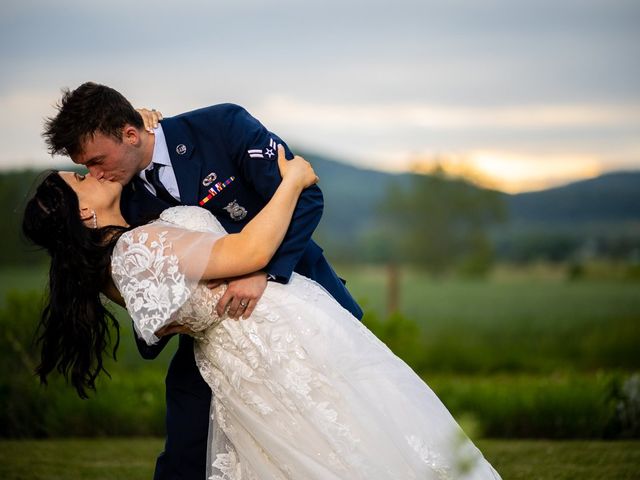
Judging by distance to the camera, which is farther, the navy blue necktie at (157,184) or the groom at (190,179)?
the navy blue necktie at (157,184)

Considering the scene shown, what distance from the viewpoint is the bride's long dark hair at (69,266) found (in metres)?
3.45

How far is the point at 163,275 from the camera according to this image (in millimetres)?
3307

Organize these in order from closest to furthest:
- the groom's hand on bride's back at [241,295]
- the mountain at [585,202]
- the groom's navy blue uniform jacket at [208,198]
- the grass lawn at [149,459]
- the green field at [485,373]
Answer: the groom's hand on bride's back at [241,295], the groom's navy blue uniform jacket at [208,198], the grass lawn at [149,459], the green field at [485,373], the mountain at [585,202]

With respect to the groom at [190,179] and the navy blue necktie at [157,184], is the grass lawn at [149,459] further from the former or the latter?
the navy blue necktie at [157,184]

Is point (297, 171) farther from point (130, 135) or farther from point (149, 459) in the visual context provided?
point (149, 459)

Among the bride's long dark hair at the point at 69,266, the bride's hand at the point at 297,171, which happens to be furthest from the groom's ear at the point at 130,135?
the bride's hand at the point at 297,171

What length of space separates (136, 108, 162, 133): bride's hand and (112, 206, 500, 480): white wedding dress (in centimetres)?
48

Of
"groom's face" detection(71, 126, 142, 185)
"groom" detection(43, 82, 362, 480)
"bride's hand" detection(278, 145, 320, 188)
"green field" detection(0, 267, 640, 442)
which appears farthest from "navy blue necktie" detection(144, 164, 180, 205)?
"green field" detection(0, 267, 640, 442)

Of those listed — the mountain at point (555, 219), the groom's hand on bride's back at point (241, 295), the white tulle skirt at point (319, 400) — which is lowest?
the mountain at point (555, 219)

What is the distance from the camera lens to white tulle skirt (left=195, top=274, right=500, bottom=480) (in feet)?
10.6

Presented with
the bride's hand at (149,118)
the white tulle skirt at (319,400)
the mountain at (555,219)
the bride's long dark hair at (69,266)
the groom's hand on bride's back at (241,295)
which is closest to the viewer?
the white tulle skirt at (319,400)

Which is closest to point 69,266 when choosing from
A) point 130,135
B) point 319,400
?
point 130,135

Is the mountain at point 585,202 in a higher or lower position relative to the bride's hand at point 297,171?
lower

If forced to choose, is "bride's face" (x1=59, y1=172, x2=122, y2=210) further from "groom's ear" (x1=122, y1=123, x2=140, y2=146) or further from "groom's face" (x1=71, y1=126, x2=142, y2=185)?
"groom's ear" (x1=122, y1=123, x2=140, y2=146)
